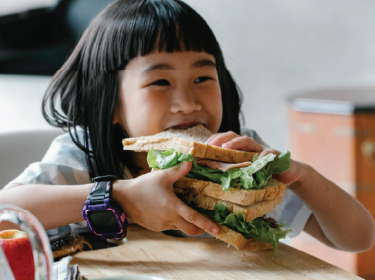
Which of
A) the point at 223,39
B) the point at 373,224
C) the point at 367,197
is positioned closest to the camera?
the point at 373,224

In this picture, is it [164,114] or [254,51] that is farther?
[254,51]

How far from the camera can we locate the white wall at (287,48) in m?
3.48

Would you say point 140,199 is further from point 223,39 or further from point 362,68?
point 362,68

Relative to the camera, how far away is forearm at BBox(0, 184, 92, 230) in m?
1.14

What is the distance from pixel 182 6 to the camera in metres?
1.43

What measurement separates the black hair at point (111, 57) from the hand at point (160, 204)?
0.35 meters

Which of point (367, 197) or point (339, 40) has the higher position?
point (339, 40)

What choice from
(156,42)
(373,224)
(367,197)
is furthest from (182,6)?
(367,197)

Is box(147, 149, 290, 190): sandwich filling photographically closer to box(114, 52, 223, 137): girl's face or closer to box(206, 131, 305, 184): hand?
box(206, 131, 305, 184): hand

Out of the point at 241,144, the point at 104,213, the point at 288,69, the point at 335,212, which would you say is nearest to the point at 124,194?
the point at 104,213

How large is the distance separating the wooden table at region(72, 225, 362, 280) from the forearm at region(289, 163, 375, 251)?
0.27 meters

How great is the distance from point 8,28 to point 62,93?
1277mm

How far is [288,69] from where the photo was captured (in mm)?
3609

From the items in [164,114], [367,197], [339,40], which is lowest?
[367,197]
